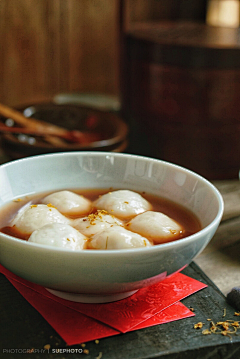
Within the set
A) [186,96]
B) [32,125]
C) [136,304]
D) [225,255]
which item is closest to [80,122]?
[32,125]

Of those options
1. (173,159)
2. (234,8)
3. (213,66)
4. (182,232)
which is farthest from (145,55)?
(234,8)

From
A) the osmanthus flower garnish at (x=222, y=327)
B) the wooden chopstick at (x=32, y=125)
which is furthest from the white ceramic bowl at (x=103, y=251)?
the wooden chopstick at (x=32, y=125)

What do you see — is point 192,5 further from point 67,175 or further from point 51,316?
point 51,316

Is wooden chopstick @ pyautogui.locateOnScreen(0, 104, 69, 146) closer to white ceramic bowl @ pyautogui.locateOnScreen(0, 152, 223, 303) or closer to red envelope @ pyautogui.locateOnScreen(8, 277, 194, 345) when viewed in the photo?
white ceramic bowl @ pyautogui.locateOnScreen(0, 152, 223, 303)

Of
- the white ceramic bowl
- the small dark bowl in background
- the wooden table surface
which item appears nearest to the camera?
the white ceramic bowl

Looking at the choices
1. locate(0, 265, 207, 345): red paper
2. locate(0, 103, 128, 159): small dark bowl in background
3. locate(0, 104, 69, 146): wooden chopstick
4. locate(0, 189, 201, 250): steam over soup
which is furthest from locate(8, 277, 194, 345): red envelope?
locate(0, 104, 69, 146): wooden chopstick

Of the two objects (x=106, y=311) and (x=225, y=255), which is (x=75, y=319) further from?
(x=225, y=255)
